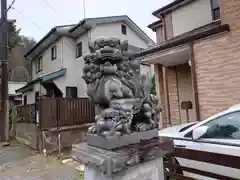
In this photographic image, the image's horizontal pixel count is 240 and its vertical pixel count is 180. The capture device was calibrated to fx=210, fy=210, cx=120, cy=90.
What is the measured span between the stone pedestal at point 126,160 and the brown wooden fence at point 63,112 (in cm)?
606

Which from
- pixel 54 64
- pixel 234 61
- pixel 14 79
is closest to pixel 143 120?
pixel 234 61

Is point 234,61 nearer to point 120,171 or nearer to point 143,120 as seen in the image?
point 143,120

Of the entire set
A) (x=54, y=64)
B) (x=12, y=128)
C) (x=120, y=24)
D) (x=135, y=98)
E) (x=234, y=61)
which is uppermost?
Answer: (x=120, y=24)

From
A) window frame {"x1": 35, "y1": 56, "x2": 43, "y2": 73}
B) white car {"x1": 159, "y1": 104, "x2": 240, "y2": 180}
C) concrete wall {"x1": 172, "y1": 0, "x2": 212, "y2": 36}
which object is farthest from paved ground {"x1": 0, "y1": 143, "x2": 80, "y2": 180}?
window frame {"x1": 35, "y1": 56, "x2": 43, "y2": 73}

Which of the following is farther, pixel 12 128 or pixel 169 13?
pixel 12 128

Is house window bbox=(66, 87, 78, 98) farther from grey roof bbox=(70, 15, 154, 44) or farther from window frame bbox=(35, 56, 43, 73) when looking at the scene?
window frame bbox=(35, 56, 43, 73)

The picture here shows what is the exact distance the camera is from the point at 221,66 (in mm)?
5754

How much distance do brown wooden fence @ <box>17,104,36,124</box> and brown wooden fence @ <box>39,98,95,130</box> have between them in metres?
1.39

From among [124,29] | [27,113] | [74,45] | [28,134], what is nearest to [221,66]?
[28,134]

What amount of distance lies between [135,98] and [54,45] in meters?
14.3

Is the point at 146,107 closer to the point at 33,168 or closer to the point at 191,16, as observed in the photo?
the point at 33,168

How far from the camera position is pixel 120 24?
14125 mm

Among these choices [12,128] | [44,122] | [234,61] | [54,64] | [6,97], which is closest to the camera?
[234,61]

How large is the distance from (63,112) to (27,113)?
290 cm
